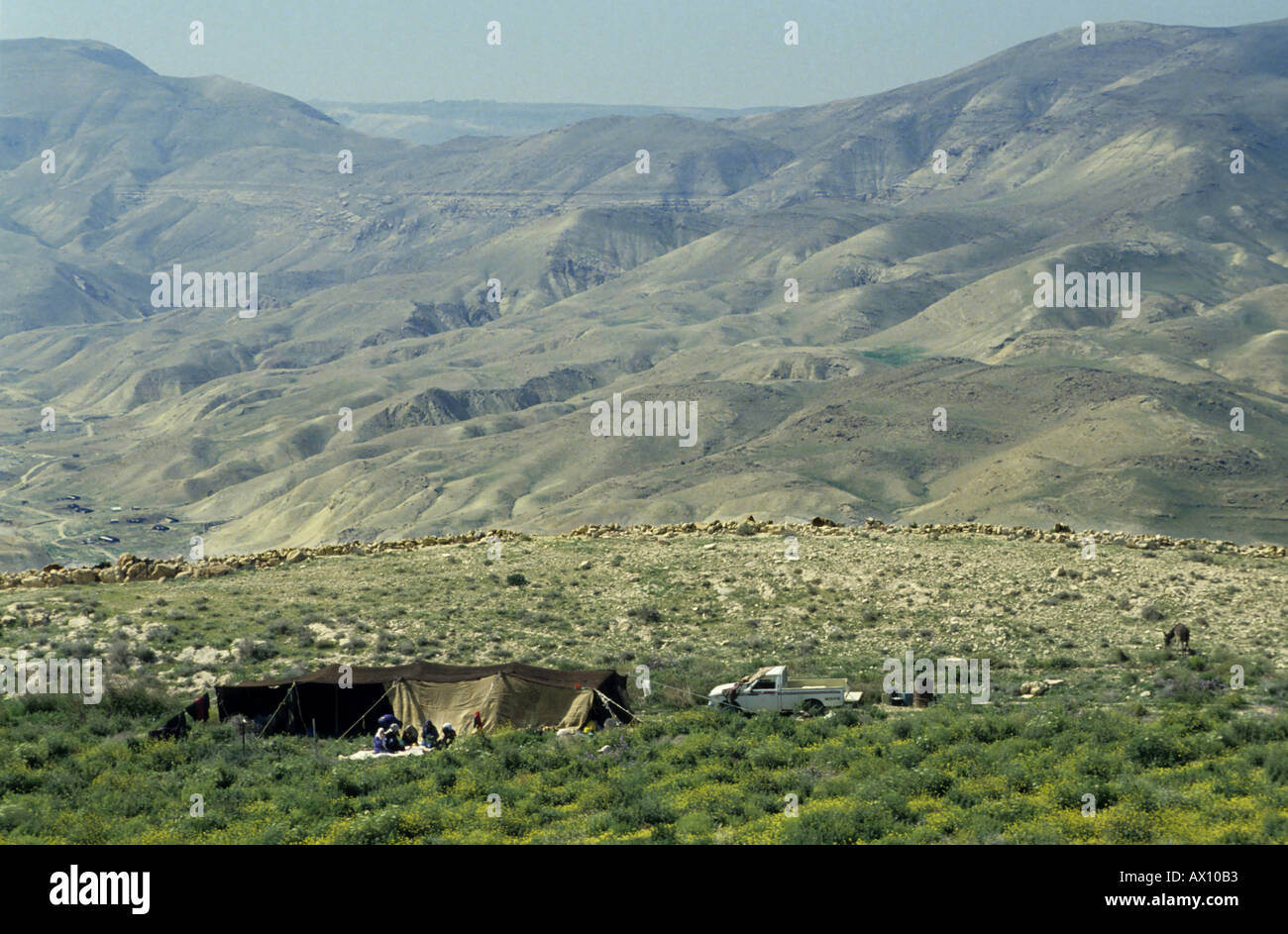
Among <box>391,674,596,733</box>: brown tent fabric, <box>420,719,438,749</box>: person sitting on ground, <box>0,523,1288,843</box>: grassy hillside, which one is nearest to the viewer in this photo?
<box>0,523,1288,843</box>: grassy hillside

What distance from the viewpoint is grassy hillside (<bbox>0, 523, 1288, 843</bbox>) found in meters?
16.4

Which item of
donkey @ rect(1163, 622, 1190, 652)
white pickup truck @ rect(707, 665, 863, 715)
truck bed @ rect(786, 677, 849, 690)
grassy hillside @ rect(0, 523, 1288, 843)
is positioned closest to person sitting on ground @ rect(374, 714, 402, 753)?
grassy hillside @ rect(0, 523, 1288, 843)

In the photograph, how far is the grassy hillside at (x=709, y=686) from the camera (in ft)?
53.9

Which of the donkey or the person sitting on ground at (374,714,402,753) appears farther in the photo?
the donkey

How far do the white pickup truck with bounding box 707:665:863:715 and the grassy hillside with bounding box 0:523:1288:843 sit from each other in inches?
28.2

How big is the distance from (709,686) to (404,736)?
5.71 m

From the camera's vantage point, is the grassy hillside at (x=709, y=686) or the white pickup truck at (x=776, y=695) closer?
the grassy hillside at (x=709, y=686)

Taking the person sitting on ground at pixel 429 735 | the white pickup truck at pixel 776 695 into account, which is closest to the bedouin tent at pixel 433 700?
the person sitting on ground at pixel 429 735

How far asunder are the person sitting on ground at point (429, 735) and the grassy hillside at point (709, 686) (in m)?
0.78

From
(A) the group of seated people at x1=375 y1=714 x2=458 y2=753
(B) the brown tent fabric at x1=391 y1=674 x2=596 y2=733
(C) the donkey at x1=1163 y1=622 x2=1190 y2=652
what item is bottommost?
(A) the group of seated people at x1=375 y1=714 x2=458 y2=753

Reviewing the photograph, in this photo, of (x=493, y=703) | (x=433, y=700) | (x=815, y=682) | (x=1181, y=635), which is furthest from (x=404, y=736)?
(x=1181, y=635)

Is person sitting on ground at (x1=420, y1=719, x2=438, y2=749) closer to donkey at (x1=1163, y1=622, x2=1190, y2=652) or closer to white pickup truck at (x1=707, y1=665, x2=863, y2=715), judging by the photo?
→ white pickup truck at (x1=707, y1=665, x2=863, y2=715)

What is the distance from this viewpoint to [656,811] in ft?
54.3

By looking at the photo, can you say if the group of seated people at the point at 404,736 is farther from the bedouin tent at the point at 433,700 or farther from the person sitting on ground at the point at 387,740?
the bedouin tent at the point at 433,700
